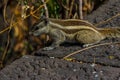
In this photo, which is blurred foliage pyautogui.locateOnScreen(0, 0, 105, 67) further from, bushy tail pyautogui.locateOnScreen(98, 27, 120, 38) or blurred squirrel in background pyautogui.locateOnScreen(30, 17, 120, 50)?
bushy tail pyautogui.locateOnScreen(98, 27, 120, 38)

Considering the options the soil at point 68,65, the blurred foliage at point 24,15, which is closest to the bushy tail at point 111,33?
the soil at point 68,65

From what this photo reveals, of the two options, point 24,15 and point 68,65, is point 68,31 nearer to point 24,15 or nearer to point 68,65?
point 68,65

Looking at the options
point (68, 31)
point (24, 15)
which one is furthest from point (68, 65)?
point (24, 15)

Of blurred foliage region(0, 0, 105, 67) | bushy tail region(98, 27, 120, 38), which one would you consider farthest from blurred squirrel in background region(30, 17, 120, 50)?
blurred foliage region(0, 0, 105, 67)

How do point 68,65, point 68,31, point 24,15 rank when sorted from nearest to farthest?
point 68,65 < point 68,31 < point 24,15

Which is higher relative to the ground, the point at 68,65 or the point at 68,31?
the point at 68,31

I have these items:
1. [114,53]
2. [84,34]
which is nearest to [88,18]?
[84,34]
